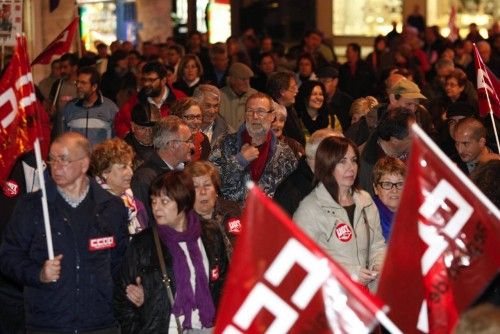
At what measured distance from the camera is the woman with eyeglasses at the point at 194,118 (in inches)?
449

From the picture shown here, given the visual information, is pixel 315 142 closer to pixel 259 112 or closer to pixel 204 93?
pixel 259 112

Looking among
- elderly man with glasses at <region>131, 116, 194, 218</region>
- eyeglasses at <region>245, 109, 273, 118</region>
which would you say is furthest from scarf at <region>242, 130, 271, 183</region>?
elderly man with glasses at <region>131, 116, 194, 218</region>

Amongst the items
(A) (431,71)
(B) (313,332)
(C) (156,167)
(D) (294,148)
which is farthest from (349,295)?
(A) (431,71)

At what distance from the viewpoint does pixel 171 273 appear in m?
7.44

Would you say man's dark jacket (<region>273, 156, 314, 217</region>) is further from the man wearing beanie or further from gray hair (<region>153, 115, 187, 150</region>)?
the man wearing beanie

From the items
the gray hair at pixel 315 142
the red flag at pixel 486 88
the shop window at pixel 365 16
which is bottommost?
the shop window at pixel 365 16

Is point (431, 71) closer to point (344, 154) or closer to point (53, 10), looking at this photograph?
point (53, 10)

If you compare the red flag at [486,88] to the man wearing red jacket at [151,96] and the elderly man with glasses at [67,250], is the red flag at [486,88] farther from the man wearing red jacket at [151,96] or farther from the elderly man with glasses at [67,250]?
the elderly man with glasses at [67,250]

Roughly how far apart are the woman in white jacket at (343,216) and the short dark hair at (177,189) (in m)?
0.79

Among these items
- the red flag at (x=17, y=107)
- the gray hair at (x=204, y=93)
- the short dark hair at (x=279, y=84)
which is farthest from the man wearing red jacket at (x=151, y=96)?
the red flag at (x=17, y=107)

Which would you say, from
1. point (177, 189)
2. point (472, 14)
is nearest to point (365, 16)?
point (472, 14)

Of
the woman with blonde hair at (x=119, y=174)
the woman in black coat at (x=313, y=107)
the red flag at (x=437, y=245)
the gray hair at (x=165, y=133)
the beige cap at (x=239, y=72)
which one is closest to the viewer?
the red flag at (x=437, y=245)

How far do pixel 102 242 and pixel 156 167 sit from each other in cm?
183

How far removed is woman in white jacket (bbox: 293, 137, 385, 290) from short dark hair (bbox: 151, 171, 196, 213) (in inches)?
31.2
